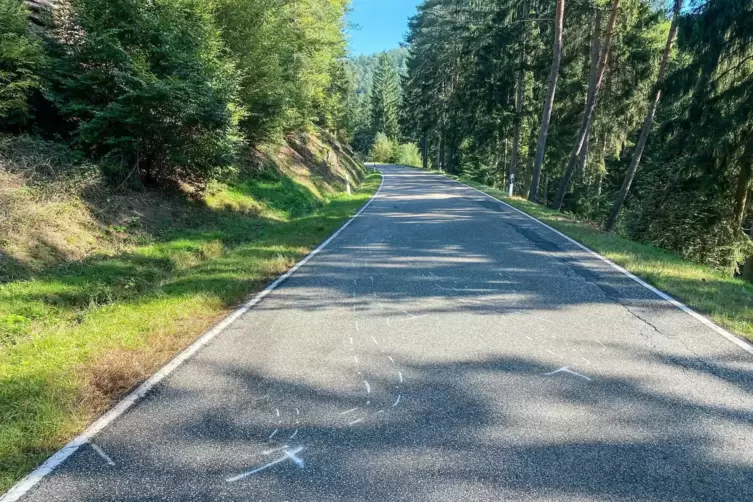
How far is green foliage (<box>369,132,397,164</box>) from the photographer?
7781 centimetres

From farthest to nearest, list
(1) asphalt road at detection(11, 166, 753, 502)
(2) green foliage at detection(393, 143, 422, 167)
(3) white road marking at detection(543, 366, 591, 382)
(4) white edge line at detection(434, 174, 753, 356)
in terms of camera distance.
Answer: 1. (2) green foliage at detection(393, 143, 422, 167)
2. (4) white edge line at detection(434, 174, 753, 356)
3. (3) white road marking at detection(543, 366, 591, 382)
4. (1) asphalt road at detection(11, 166, 753, 502)

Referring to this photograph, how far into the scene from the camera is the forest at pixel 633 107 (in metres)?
13.2

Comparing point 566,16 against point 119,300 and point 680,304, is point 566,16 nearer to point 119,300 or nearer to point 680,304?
point 680,304

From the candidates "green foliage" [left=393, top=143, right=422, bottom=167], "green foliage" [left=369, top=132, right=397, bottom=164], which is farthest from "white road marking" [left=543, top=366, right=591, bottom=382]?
"green foliage" [left=369, top=132, right=397, bottom=164]

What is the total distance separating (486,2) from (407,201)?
24060 mm

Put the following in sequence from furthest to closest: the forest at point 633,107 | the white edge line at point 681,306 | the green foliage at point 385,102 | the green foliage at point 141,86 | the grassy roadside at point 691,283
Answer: the green foliage at point 385,102 < the forest at point 633,107 < the green foliage at point 141,86 < the grassy roadside at point 691,283 < the white edge line at point 681,306

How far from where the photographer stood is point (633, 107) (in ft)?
71.6

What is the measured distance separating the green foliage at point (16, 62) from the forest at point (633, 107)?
52.9 ft

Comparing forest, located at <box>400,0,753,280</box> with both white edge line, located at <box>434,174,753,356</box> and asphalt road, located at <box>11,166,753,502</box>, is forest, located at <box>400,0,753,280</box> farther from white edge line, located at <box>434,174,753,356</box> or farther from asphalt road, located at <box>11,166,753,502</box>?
asphalt road, located at <box>11,166,753,502</box>

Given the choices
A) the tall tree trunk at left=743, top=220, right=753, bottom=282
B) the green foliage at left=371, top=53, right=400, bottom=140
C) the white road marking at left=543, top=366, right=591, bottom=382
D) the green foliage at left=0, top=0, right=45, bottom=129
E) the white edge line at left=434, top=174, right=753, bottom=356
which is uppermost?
the green foliage at left=371, top=53, right=400, bottom=140

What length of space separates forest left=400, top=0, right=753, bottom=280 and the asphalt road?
1024 cm

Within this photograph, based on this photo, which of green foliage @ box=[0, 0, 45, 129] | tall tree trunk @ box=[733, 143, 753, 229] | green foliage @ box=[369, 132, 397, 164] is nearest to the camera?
green foliage @ box=[0, 0, 45, 129]

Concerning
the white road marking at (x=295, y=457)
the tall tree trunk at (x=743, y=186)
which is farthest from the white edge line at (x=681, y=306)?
the tall tree trunk at (x=743, y=186)

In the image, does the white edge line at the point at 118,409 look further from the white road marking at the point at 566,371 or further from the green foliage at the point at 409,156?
the green foliage at the point at 409,156
